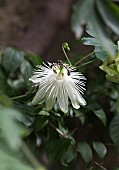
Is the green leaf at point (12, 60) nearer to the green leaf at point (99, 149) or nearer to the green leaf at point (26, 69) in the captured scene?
the green leaf at point (26, 69)

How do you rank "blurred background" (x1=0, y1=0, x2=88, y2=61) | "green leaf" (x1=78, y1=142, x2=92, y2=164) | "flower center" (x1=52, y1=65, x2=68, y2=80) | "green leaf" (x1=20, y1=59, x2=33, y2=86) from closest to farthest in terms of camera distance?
"flower center" (x1=52, y1=65, x2=68, y2=80)
"green leaf" (x1=78, y1=142, x2=92, y2=164)
"green leaf" (x1=20, y1=59, x2=33, y2=86)
"blurred background" (x1=0, y1=0, x2=88, y2=61)

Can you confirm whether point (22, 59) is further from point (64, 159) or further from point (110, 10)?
point (110, 10)

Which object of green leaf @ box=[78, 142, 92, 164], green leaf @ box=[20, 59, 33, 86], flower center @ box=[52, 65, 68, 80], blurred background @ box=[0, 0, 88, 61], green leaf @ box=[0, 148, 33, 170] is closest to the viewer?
green leaf @ box=[0, 148, 33, 170]

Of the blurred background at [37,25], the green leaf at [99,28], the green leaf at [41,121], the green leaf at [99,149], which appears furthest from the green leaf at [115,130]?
the blurred background at [37,25]

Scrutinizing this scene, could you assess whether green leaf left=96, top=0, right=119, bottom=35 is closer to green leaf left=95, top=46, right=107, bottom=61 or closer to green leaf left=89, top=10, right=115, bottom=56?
green leaf left=89, top=10, right=115, bottom=56

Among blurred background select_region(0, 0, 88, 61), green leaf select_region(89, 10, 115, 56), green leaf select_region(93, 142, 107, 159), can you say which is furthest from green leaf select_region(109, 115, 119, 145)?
blurred background select_region(0, 0, 88, 61)

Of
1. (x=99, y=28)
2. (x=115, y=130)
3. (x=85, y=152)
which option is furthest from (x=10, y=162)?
(x=115, y=130)
